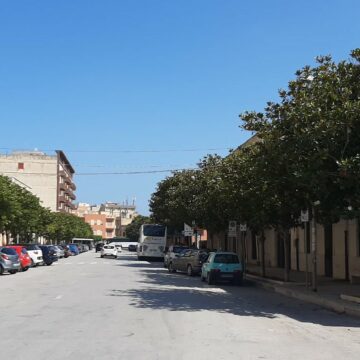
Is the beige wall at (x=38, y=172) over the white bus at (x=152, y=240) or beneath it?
over

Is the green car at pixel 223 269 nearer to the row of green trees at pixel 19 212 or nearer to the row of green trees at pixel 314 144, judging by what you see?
the row of green trees at pixel 314 144

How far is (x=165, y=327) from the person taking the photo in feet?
39.0

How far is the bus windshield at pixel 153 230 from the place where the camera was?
55.3m

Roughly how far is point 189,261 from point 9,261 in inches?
392

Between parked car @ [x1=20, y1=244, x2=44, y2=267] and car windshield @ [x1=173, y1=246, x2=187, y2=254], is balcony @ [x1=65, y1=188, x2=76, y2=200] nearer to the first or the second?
parked car @ [x1=20, y1=244, x2=44, y2=267]

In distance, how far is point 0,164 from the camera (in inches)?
4948

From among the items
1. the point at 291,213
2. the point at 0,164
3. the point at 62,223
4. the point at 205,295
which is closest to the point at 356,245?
the point at 291,213

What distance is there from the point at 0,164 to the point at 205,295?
113096 mm

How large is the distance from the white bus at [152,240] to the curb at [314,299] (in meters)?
29.2

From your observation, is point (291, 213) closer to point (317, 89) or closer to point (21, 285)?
point (317, 89)

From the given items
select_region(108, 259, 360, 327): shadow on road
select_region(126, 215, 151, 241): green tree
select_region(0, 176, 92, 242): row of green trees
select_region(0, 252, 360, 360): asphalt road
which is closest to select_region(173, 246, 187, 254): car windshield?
select_region(0, 176, 92, 242): row of green trees

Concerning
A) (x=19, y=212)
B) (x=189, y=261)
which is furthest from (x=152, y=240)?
(x=189, y=261)

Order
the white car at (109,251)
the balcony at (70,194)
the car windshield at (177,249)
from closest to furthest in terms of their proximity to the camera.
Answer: the car windshield at (177,249), the white car at (109,251), the balcony at (70,194)

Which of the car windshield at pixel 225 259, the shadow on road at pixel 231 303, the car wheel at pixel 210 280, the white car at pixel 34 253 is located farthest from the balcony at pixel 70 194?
the shadow on road at pixel 231 303
